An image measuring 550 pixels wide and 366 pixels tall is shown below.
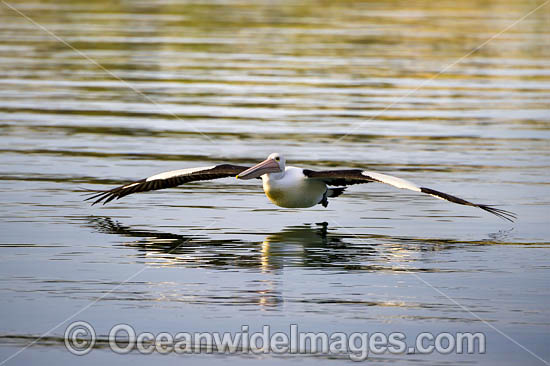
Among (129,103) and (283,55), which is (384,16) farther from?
(129,103)

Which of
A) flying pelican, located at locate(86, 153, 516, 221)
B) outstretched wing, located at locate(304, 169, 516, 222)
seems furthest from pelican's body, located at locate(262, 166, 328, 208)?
outstretched wing, located at locate(304, 169, 516, 222)

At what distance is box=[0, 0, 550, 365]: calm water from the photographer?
A: 882cm

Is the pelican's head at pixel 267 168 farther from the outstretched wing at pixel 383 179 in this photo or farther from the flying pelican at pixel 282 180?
the outstretched wing at pixel 383 179

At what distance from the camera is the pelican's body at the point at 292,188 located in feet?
39.5

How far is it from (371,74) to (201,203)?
11.3m

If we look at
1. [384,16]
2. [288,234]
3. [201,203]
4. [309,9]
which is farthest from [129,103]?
[309,9]

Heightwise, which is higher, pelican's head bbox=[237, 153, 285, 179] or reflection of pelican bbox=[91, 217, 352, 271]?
pelican's head bbox=[237, 153, 285, 179]

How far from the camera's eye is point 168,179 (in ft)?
42.2

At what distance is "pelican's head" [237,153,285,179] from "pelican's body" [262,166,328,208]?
3.7 inches

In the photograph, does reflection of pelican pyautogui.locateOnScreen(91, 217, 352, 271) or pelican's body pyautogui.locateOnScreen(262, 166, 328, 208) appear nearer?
reflection of pelican pyautogui.locateOnScreen(91, 217, 352, 271)

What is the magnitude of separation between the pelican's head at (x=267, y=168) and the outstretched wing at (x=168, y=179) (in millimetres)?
277

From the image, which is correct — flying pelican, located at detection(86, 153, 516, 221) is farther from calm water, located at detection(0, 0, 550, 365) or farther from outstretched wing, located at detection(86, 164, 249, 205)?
calm water, located at detection(0, 0, 550, 365)

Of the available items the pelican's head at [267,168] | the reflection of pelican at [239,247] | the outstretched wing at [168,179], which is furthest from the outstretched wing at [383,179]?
the outstretched wing at [168,179]

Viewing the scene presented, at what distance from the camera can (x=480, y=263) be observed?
10375 millimetres
